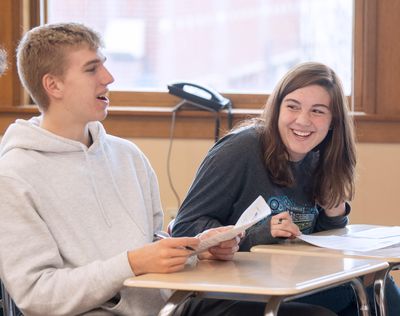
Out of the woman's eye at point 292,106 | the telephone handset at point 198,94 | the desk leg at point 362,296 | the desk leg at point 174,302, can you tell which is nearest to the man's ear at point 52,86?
the desk leg at point 174,302

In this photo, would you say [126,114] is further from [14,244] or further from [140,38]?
[14,244]

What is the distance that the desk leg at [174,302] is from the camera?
1759mm

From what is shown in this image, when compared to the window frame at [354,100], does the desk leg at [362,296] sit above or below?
below

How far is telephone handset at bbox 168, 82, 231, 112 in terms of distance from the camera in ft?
12.0

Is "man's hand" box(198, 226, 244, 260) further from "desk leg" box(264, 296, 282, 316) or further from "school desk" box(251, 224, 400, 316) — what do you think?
"desk leg" box(264, 296, 282, 316)

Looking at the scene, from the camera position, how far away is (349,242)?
245 centimetres

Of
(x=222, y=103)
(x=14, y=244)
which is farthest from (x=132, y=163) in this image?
(x=222, y=103)

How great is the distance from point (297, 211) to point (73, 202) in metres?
0.78

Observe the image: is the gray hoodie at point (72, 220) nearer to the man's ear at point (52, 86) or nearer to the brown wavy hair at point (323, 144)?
the man's ear at point (52, 86)

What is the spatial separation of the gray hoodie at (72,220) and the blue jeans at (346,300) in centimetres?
53

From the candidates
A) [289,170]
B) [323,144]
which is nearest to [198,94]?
[323,144]

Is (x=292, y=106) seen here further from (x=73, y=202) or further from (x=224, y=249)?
(x=73, y=202)

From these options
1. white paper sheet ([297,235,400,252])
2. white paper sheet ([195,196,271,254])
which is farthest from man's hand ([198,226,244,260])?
white paper sheet ([297,235,400,252])

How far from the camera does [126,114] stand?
3750mm
